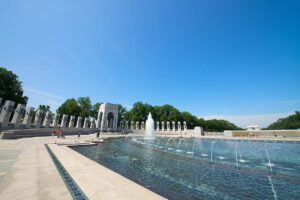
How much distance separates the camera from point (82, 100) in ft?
240

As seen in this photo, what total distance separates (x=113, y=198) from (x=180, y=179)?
148 inches

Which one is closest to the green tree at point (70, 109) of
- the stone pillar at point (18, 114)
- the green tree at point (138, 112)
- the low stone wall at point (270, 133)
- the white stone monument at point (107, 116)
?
the white stone monument at point (107, 116)

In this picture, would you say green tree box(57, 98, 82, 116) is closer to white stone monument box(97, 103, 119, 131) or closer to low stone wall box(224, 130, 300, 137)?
white stone monument box(97, 103, 119, 131)

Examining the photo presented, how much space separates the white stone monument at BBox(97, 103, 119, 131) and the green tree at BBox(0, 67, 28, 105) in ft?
78.6

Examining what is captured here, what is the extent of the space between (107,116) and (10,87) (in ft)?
94.7

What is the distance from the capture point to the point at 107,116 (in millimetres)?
58625

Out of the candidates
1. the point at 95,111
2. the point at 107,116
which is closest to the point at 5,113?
the point at 107,116

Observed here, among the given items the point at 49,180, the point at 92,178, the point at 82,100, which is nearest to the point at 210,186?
the point at 92,178

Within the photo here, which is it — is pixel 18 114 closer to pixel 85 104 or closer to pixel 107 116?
A: pixel 107 116

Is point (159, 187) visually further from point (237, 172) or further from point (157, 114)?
point (157, 114)

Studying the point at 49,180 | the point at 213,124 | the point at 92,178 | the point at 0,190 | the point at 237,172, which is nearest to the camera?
the point at 0,190

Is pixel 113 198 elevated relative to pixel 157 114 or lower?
lower

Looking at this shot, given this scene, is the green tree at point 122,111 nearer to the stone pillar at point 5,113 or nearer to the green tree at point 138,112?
the green tree at point 138,112

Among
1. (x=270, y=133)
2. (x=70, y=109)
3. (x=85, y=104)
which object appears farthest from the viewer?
(x=85, y=104)
